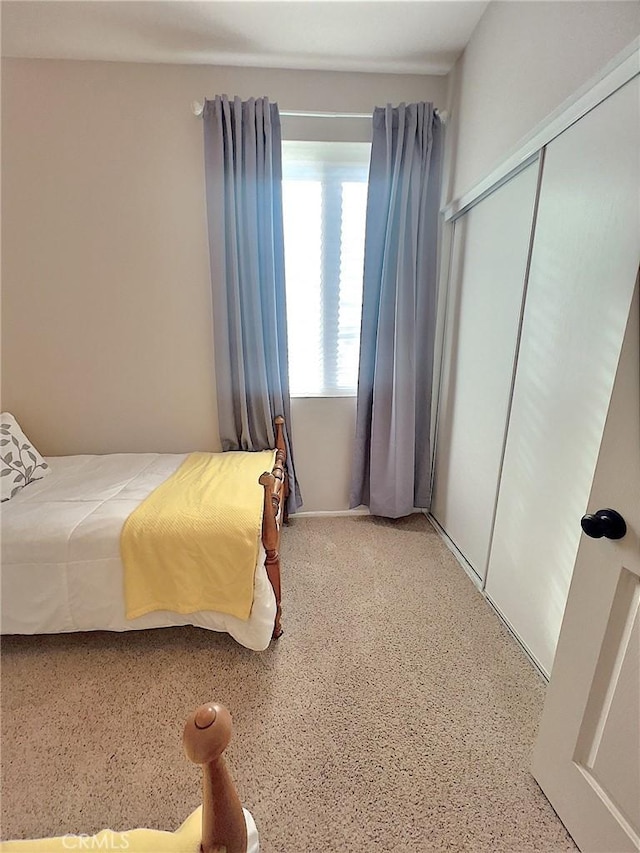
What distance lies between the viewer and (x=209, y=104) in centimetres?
225

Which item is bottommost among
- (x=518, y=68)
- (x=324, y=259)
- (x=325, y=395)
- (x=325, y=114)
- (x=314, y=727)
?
(x=314, y=727)

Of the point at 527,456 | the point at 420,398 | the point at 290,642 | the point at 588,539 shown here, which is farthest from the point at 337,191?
the point at 290,642

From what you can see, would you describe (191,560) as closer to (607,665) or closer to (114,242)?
(607,665)

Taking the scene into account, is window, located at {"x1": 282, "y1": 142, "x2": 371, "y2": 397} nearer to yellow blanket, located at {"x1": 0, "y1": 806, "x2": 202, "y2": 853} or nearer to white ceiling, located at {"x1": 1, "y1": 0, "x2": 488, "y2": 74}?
white ceiling, located at {"x1": 1, "y1": 0, "x2": 488, "y2": 74}

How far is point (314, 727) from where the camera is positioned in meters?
1.41

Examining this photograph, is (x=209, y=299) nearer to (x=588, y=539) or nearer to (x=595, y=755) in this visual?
(x=588, y=539)

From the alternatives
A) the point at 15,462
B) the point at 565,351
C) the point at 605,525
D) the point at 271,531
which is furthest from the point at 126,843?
the point at 15,462

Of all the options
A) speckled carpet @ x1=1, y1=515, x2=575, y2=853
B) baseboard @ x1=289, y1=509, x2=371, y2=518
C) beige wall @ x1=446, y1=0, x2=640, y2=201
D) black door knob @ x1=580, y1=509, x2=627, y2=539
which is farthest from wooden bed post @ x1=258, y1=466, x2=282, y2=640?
beige wall @ x1=446, y1=0, x2=640, y2=201

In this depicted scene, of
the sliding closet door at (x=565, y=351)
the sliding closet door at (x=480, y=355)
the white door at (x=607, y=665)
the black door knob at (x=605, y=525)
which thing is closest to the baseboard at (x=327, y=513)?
the sliding closet door at (x=480, y=355)

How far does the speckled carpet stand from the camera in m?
1.15

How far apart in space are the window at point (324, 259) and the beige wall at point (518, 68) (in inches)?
23.8

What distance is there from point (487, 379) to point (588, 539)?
1183 millimetres

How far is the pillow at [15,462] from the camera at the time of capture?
2007 millimetres

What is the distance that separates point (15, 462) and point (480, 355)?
8.33 feet
